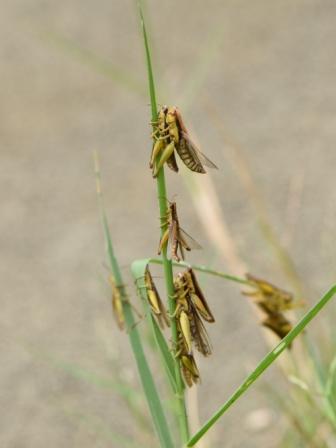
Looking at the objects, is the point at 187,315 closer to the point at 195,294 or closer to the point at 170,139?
the point at 195,294

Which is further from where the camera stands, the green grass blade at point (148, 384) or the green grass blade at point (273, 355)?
the green grass blade at point (148, 384)

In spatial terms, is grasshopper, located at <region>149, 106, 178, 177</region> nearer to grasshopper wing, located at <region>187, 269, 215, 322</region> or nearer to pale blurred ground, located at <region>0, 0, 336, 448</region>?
grasshopper wing, located at <region>187, 269, 215, 322</region>

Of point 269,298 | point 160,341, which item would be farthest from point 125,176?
point 160,341

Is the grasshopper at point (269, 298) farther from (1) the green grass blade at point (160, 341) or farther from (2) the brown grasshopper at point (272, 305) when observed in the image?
(1) the green grass blade at point (160, 341)

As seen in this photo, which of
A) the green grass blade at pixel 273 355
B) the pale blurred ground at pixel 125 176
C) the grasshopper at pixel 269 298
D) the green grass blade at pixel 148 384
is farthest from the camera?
the pale blurred ground at pixel 125 176

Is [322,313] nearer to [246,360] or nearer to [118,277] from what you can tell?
[246,360]

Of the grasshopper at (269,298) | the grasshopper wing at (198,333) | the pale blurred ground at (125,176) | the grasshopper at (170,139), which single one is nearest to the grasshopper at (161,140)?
the grasshopper at (170,139)

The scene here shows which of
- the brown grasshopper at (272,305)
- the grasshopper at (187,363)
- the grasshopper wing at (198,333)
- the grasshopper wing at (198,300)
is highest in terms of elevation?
the brown grasshopper at (272,305)

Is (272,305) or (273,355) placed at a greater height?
(272,305)
